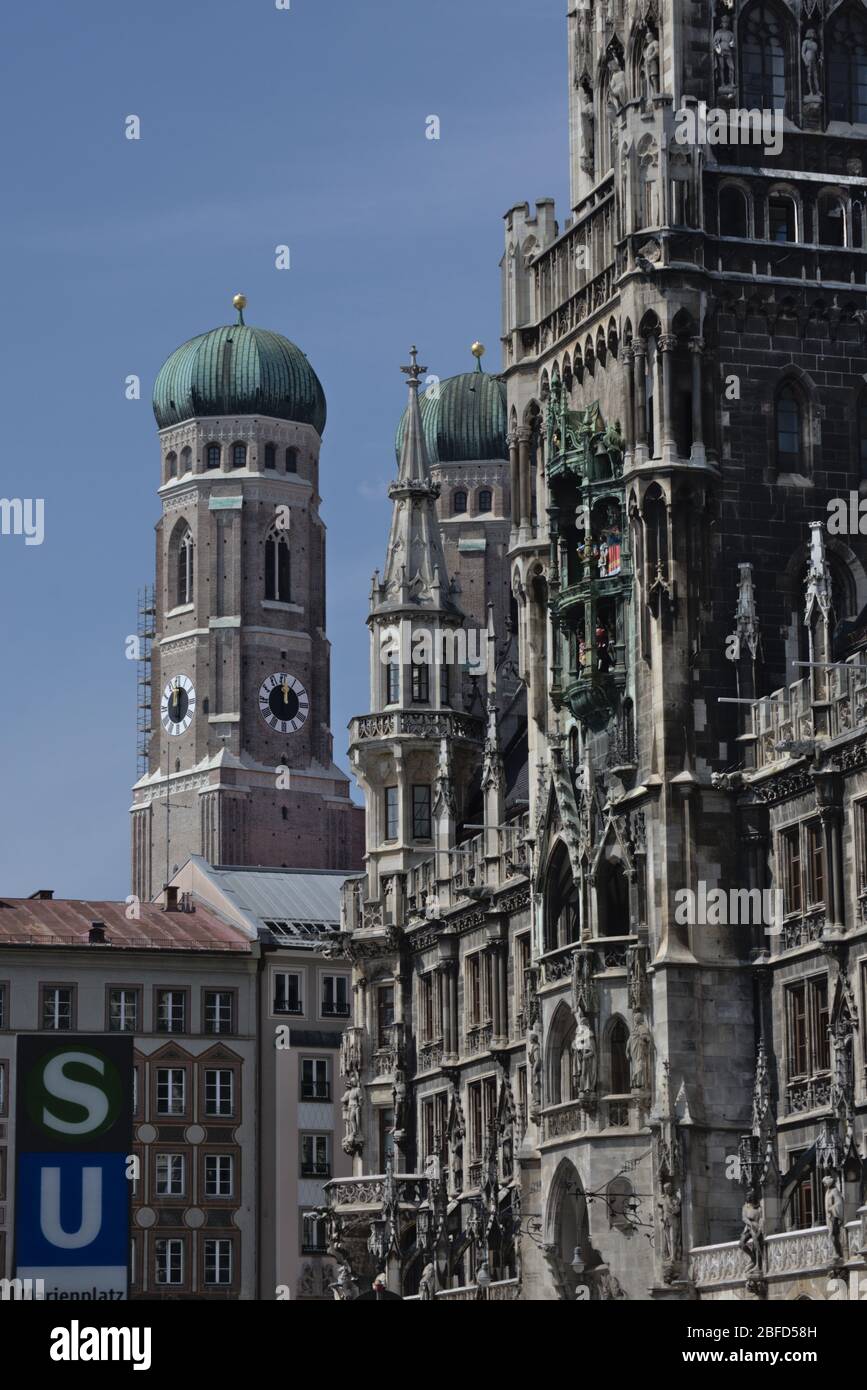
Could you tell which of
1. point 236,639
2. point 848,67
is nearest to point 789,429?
point 848,67

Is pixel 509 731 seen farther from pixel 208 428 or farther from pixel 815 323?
pixel 208 428

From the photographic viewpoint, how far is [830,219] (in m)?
78.8

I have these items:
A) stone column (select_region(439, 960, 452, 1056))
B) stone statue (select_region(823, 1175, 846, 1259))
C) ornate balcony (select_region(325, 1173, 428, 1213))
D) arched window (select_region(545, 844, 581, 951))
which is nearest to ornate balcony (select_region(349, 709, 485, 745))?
stone column (select_region(439, 960, 452, 1056))

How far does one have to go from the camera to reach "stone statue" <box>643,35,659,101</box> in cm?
7875

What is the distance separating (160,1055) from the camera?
119938 mm

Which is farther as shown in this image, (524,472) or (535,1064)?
(524,472)

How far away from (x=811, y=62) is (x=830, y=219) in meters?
4.26

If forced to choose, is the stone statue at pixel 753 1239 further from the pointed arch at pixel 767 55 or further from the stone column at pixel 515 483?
the pointed arch at pixel 767 55

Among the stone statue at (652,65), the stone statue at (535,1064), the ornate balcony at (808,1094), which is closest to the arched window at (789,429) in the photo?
the stone statue at (652,65)

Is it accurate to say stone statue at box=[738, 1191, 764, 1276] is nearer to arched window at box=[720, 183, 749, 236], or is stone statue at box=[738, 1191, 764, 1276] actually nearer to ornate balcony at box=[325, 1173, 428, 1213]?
arched window at box=[720, 183, 749, 236]

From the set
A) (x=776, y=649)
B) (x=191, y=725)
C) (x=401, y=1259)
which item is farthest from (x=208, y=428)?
(x=776, y=649)

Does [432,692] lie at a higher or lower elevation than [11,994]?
higher

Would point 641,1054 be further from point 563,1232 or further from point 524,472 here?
point 524,472
